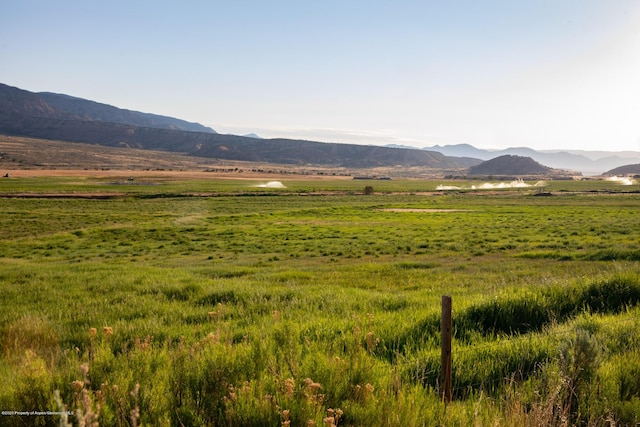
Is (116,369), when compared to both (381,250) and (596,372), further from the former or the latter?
(381,250)

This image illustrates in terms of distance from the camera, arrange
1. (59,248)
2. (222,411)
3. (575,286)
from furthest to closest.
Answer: (59,248)
(575,286)
(222,411)

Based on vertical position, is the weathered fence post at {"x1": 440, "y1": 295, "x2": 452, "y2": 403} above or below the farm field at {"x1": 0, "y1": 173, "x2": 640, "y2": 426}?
A: above

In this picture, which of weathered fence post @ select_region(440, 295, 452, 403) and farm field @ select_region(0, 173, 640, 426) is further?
weathered fence post @ select_region(440, 295, 452, 403)

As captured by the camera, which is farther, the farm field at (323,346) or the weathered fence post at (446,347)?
the weathered fence post at (446,347)

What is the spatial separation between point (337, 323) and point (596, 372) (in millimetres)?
3893

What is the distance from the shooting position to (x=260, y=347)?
5.10 m

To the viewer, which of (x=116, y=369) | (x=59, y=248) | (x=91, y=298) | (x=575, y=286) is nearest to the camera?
(x=116, y=369)

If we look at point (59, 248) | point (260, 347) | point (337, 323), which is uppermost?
point (260, 347)

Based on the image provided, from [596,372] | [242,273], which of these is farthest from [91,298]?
[596,372]

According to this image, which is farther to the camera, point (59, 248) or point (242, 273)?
point (59, 248)

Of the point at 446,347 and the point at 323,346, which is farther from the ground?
the point at 446,347

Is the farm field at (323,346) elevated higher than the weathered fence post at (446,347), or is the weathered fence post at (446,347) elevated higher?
the weathered fence post at (446,347)

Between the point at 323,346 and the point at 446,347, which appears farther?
the point at 323,346

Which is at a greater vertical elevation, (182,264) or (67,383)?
(67,383)
